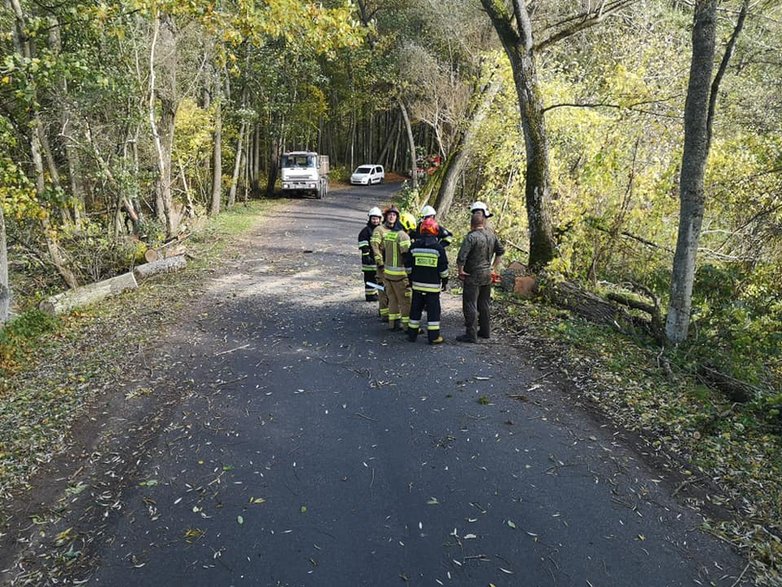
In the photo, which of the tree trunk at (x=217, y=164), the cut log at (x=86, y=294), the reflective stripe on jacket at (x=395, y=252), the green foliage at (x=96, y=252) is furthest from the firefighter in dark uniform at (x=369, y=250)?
the tree trunk at (x=217, y=164)

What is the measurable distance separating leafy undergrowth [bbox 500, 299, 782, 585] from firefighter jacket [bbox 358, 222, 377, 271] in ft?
9.43

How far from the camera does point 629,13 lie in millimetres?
13484

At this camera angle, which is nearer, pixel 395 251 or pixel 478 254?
pixel 478 254

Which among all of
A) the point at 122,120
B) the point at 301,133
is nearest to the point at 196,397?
the point at 122,120

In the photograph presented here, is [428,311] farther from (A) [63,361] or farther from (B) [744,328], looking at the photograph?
(A) [63,361]

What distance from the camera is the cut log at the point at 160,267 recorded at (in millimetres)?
12938

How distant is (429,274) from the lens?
769 centimetres

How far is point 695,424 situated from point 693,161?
11.2ft

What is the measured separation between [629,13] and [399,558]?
46.7 feet

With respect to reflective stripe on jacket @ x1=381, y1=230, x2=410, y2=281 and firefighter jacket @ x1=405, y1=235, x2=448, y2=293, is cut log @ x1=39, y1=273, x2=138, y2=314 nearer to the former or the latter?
reflective stripe on jacket @ x1=381, y1=230, x2=410, y2=281

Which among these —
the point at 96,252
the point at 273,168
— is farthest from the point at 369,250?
the point at 273,168

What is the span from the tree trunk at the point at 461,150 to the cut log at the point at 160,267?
8.58 m

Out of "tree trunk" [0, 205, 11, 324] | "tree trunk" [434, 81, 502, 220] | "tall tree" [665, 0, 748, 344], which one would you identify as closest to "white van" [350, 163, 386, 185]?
"tree trunk" [434, 81, 502, 220]

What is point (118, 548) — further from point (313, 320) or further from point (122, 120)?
point (122, 120)
